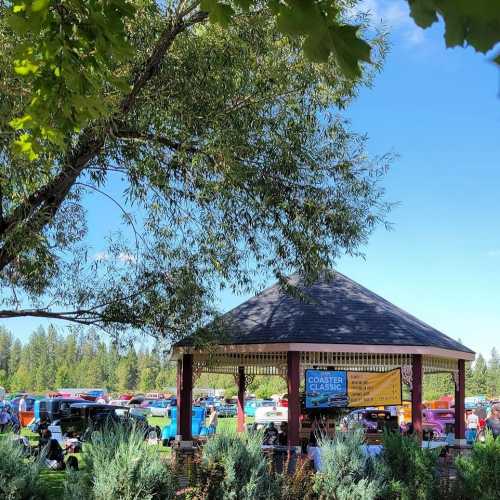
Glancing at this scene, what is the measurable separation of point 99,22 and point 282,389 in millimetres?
64888

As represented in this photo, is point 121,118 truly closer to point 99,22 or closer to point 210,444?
point 99,22

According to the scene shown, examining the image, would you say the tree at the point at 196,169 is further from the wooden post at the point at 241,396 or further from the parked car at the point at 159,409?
the parked car at the point at 159,409

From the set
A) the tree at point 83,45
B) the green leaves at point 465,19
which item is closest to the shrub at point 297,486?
the tree at point 83,45

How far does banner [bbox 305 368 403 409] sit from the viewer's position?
14492 mm

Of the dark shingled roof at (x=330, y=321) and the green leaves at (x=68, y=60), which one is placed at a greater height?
the green leaves at (x=68, y=60)

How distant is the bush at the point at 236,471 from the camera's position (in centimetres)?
775

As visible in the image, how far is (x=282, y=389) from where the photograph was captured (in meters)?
68.0

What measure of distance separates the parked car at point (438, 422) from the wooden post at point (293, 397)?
52.0 ft

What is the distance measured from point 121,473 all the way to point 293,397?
23.0 ft

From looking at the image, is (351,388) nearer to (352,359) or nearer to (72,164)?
(352,359)

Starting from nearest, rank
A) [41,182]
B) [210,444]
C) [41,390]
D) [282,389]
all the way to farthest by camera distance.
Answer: [210,444] → [41,182] → [282,389] → [41,390]

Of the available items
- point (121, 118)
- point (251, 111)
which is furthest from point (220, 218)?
point (121, 118)

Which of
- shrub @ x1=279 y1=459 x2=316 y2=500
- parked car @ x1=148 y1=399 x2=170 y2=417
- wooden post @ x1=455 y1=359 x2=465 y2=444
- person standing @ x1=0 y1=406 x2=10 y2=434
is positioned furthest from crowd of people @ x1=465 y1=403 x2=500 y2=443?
parked car @ x1=148 y1=399 x2=170 y2=417

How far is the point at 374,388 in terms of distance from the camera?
1495cm
